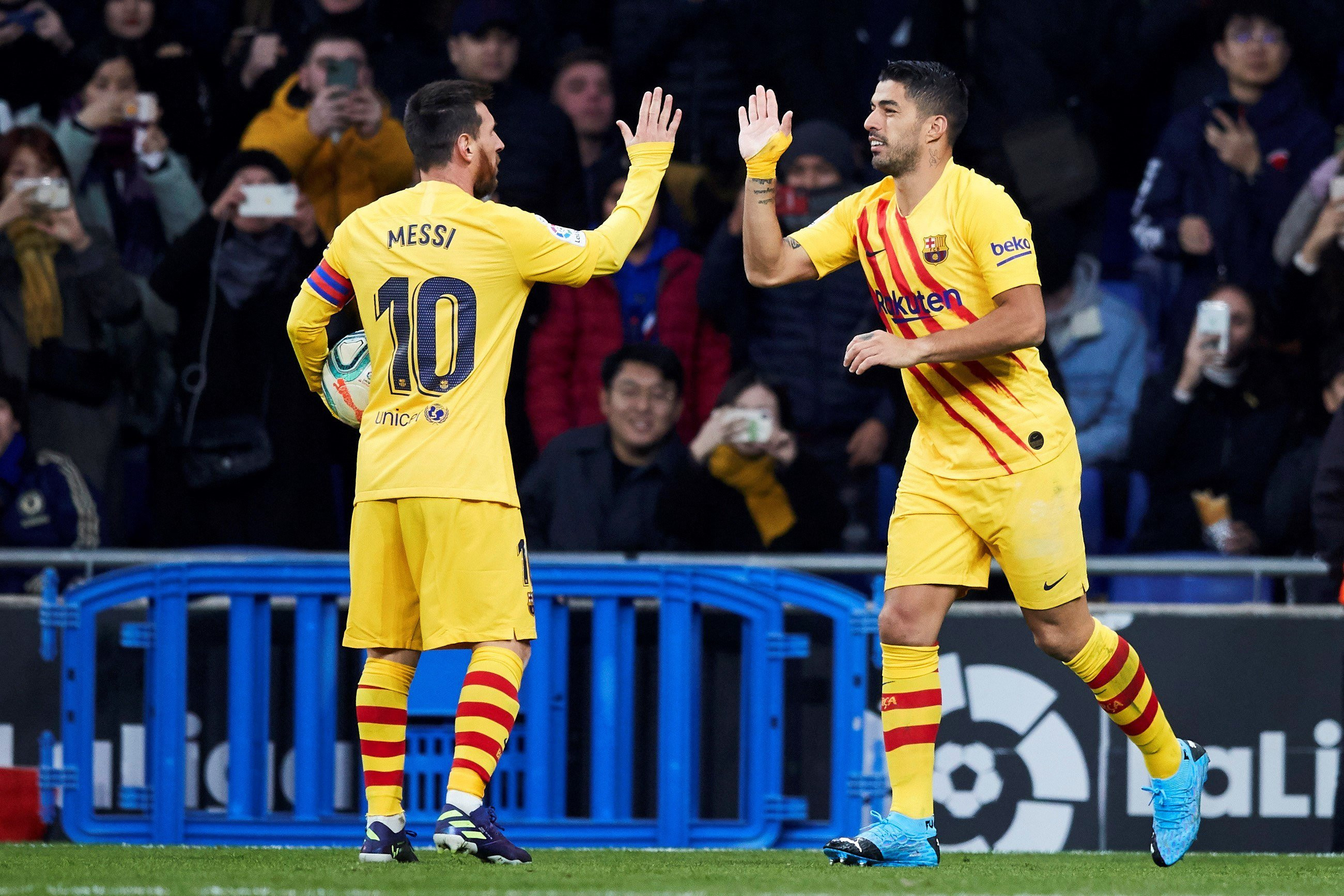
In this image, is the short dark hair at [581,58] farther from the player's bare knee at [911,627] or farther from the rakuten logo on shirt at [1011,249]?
the player's bare knee at [911,627]

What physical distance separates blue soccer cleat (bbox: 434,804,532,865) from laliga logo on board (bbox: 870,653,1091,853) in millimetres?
2386

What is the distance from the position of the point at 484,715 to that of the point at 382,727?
37cm

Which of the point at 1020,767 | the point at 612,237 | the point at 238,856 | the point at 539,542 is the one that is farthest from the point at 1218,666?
the point at 238,856

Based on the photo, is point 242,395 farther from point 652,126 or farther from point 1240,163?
point 1240,163

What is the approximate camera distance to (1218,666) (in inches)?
277

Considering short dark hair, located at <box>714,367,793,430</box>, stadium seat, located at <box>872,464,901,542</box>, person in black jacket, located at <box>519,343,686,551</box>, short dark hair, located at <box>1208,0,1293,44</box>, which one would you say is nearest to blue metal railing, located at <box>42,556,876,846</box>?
person in black jacket, located at <box>519,343,686,551</box>

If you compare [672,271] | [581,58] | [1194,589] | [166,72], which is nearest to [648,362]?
[672,271]

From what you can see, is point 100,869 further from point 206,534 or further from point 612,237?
point 206,534

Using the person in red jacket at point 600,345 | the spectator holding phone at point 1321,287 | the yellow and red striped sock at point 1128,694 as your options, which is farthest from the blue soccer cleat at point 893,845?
the spectator holding phone at point 1321,287

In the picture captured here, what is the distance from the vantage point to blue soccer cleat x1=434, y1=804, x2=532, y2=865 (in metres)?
4.77

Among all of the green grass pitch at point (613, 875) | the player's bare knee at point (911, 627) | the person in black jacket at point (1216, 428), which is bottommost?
the green grass pitch at point (613, 875)

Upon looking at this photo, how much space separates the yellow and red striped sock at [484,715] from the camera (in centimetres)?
488

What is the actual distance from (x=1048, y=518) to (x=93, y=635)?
3.72 metres

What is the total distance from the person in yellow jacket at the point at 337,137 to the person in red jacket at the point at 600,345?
38.7 inches
